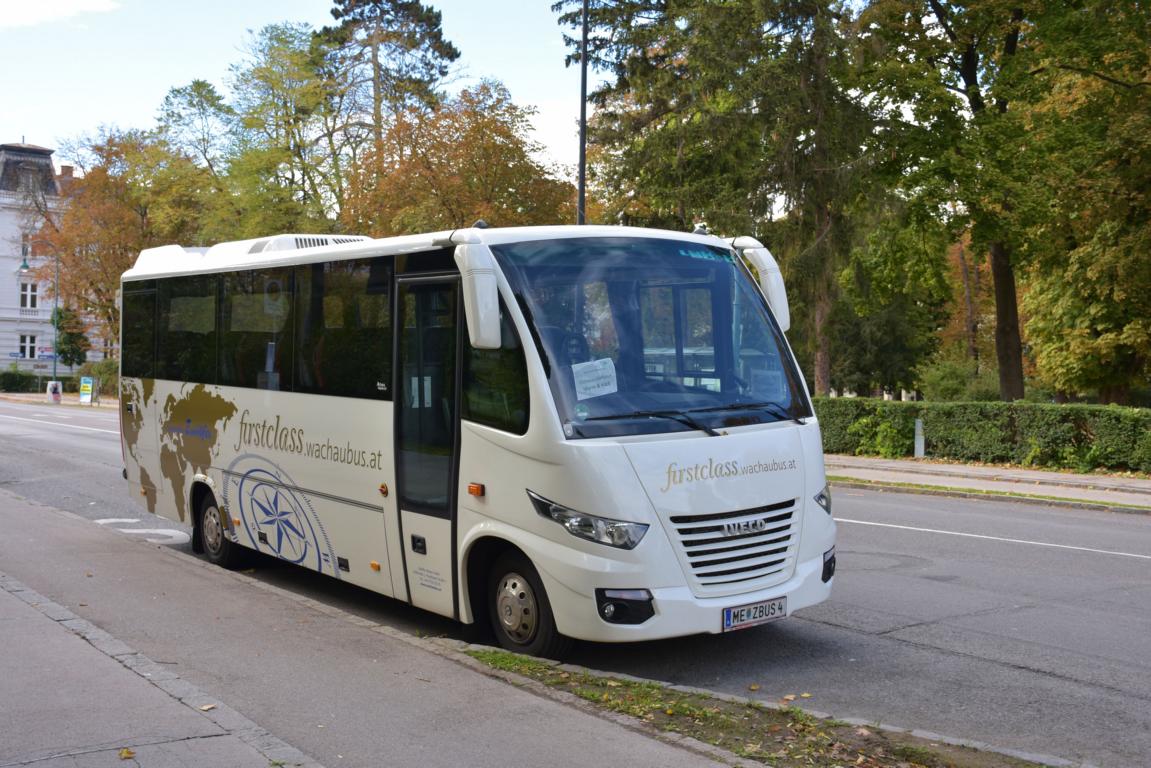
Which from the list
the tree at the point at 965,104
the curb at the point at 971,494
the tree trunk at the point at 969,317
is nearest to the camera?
the curb at the point at 971,494

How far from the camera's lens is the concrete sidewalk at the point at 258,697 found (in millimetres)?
5258

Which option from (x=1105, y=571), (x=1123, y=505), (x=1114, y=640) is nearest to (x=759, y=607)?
(x=1114, y=640)

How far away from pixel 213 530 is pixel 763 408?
6158 mm

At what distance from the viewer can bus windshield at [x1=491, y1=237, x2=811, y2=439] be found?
7.18 metres

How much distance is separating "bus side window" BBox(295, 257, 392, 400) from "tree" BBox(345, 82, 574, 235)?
2130 cm

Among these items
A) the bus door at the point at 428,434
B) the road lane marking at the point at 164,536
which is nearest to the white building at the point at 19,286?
the road lane marking at the point at 164,536

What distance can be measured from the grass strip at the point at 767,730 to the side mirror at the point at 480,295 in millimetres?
1941

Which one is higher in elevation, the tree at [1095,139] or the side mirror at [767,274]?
the tree at [1095,139]

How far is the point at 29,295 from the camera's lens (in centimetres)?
9650

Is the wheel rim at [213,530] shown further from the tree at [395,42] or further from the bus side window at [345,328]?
the tree at [395,42]

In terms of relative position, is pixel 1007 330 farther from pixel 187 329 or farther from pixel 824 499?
pixel 824 499

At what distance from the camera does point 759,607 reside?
23.6 feet

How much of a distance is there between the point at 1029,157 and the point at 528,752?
26139 mm

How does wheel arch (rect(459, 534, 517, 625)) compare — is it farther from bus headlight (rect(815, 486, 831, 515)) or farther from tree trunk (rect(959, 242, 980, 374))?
tree trunk (rect(959, 242, 980, 374))
